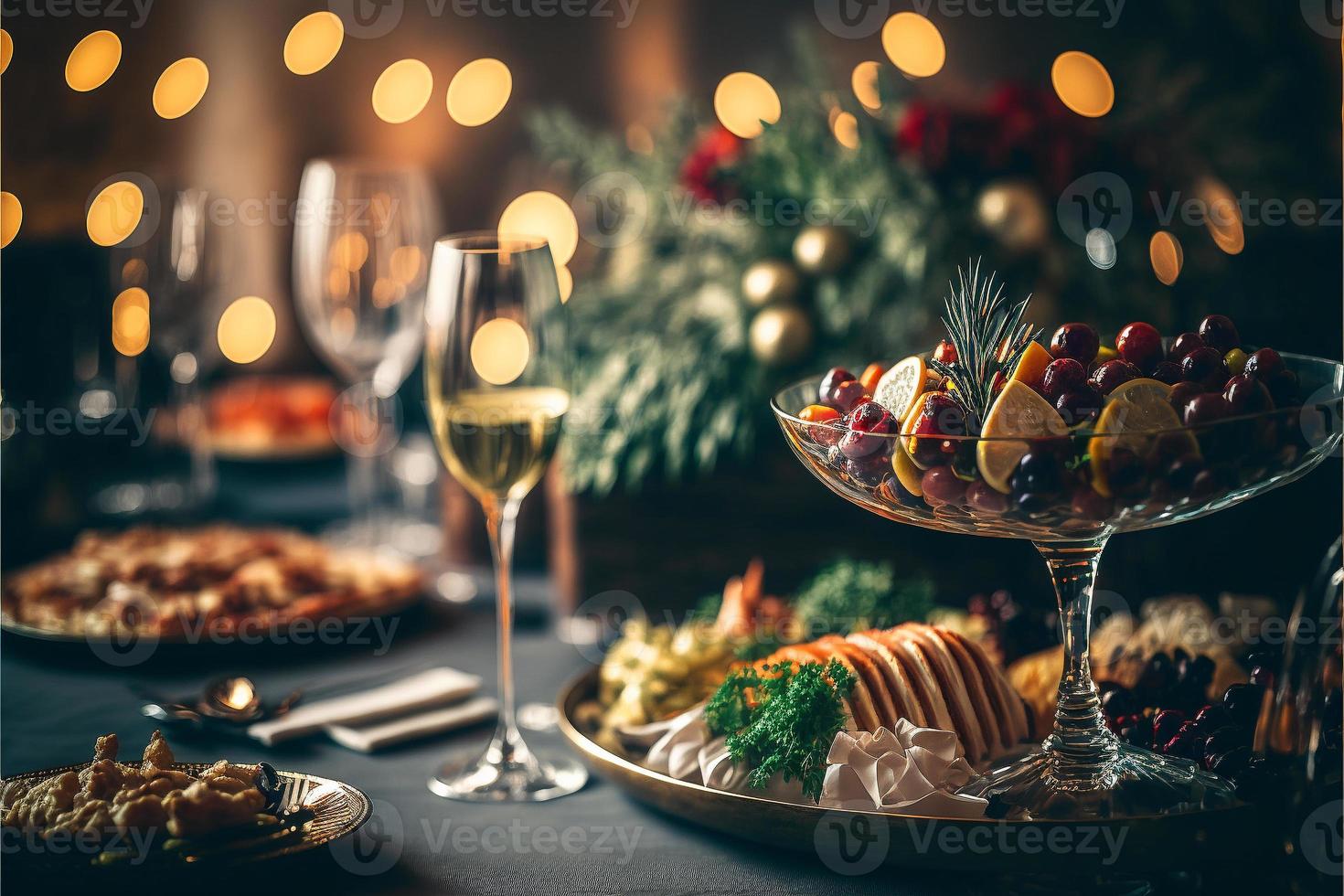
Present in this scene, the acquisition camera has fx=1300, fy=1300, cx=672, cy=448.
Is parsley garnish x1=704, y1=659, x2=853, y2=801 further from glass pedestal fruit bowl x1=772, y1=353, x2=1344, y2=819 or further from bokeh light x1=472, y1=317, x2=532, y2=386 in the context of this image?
bokeh light x1=472, y1=317, x2=532, y2=386

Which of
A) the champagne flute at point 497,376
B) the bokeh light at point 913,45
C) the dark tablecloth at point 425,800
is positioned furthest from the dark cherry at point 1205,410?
the bokeh light at point 913,45

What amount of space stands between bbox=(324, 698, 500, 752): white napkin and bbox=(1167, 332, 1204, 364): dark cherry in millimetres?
688

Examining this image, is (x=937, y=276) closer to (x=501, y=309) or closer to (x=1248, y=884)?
(x=501, y=309)

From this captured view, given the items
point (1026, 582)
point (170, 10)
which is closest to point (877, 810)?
point (1026, 582)

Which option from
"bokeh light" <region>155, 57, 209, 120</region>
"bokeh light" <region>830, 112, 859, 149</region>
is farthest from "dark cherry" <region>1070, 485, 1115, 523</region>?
"bokeh light" <region>155, 57, 209, 120</region>

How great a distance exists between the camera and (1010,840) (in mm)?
850

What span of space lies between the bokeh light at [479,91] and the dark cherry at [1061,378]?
226 centimetres

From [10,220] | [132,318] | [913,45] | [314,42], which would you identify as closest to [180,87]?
[314,42]

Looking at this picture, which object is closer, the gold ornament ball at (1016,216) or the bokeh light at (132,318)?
the gold ornament ball at (1016,216)

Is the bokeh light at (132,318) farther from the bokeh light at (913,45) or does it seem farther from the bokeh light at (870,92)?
the bokeh light at (913,45)

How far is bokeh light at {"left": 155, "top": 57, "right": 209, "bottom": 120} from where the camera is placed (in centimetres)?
288

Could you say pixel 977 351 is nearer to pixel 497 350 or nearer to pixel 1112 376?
pixel 1112 376

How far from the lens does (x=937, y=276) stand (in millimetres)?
1478

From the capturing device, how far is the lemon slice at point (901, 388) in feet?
2.88
